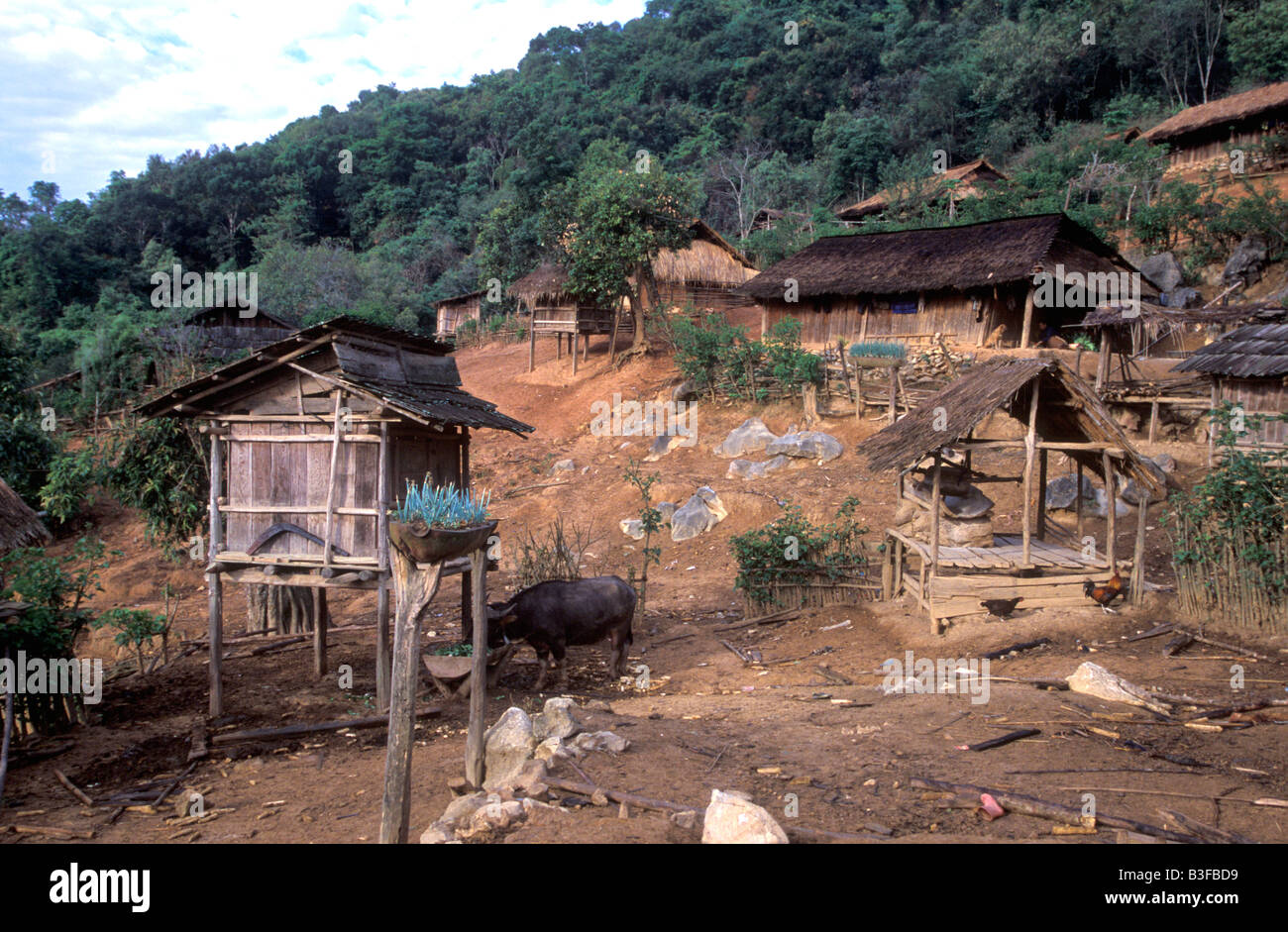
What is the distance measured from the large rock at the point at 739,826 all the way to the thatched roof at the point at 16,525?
7.24 m

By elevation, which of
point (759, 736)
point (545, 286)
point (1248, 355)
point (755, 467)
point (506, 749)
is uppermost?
point (545, 286)

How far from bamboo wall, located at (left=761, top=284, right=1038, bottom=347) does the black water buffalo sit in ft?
53.1

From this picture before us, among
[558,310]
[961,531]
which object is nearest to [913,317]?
[558,310]

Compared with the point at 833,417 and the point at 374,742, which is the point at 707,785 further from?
the point at 833,417

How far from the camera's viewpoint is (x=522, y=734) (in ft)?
20.5

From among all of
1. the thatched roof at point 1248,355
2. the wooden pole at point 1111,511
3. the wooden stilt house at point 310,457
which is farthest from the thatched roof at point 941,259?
the wooden stilt house at point 310,457

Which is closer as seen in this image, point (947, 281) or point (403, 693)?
point (403, 693)

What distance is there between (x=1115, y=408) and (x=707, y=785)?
→ 16308mm

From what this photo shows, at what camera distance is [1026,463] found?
9781mm

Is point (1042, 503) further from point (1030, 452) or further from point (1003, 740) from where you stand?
point (1003, 740)

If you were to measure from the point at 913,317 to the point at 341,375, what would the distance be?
19592 mm

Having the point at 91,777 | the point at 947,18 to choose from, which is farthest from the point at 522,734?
the point at 947,18

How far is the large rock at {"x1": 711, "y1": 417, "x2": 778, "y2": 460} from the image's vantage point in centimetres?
1902

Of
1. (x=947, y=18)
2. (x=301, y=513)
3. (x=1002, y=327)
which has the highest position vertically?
(x=947, y=18)
